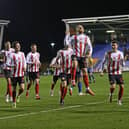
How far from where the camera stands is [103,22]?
163ft

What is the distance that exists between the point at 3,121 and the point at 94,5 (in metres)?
56.5

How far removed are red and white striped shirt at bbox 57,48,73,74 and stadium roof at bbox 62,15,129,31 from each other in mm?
26861

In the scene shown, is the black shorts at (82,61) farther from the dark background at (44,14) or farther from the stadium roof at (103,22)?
the dark background at (44,14)

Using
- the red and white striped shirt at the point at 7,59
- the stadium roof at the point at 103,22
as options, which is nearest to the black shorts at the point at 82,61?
the red and white striped shirt at the point at 7,59

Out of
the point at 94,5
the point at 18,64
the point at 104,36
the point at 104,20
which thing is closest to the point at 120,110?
the point at 18,64

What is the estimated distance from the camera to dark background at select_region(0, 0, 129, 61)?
69125 mm

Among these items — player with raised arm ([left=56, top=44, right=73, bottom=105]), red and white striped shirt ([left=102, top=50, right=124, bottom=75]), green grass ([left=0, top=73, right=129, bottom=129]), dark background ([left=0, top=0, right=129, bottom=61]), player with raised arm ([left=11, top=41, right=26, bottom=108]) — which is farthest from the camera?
dark background ([left=0, top=0, right=129, bottom=61])

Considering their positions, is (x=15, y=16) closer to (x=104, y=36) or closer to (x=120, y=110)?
(x=104, y=36)

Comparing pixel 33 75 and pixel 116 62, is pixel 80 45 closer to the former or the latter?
pixel 116 62

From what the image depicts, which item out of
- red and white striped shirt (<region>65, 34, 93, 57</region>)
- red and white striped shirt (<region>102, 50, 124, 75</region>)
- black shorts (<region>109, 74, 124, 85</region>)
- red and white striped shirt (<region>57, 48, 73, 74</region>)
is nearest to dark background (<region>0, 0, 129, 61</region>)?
red and white striped shirt (<region>65, 34, 93, 57</region>)

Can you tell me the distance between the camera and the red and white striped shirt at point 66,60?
710 inches

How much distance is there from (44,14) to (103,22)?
23898mm

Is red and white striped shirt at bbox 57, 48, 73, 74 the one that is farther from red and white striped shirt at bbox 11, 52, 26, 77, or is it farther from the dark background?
the dark background

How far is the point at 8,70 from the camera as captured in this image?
20656 millimetres
